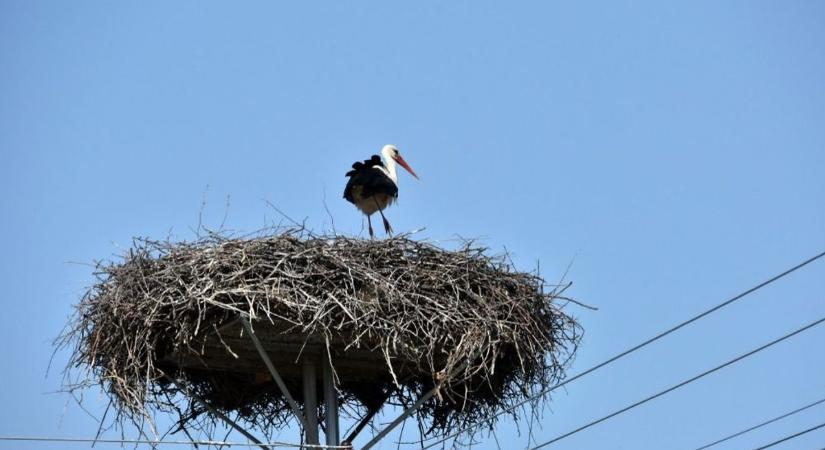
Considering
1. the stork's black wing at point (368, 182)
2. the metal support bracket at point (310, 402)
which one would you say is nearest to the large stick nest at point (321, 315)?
the metal support bracket at point (310, 402)

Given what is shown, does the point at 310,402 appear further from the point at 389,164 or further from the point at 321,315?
the point at 389,164

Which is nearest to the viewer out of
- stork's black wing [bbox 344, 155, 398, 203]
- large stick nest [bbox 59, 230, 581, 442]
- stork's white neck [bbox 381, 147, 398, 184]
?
large stick nest [bbox 59, 230, 581, 442]

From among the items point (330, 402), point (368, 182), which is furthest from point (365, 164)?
point (330, 402)

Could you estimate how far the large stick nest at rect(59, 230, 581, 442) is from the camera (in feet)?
31.9

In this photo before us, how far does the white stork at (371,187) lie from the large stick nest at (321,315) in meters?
2.42

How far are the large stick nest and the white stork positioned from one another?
242cm

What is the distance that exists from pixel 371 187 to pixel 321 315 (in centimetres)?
351

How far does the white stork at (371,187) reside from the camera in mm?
13078

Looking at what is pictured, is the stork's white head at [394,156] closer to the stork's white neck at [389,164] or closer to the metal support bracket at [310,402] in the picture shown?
the stork's white neck at [389,164]

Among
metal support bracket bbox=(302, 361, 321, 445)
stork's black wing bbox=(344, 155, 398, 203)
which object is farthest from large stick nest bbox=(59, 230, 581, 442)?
stork's black wing bbox=(344, 155, 398, 203)

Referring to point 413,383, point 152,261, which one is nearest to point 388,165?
point 413,383

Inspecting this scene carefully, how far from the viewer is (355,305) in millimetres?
9734

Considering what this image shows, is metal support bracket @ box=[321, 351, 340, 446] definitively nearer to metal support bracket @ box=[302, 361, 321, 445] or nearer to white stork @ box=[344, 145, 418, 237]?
metal support bracket @ box=[302, 361, 321, 445]

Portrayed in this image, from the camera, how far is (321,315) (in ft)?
31.7
